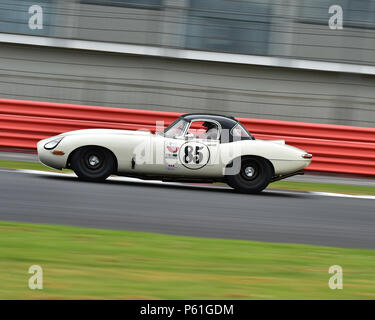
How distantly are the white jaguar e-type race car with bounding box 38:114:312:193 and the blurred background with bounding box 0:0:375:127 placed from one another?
5.17m

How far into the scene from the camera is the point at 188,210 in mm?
8734

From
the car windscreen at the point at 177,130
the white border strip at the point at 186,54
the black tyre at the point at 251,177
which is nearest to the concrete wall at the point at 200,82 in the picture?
the white border strip at the point at 186,54

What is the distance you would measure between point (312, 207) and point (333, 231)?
1.79 metres

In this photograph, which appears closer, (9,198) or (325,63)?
(9,198)

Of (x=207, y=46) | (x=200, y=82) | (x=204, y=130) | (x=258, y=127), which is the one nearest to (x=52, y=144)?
(x=204, y=130)

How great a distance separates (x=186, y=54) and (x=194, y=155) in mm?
6525

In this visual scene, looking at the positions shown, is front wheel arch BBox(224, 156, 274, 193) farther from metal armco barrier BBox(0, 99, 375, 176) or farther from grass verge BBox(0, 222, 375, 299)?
grass verge BBox(0, 222, 375, 299)

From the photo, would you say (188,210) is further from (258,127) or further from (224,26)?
(224,26)

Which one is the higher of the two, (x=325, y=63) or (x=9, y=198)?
(x=325, y=63)

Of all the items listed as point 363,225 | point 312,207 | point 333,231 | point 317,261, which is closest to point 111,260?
point 317,261

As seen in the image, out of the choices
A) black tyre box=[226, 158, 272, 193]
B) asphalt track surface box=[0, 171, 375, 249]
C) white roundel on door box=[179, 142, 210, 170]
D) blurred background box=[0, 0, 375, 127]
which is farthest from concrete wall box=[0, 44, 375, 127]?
white roundel on door box=[179, 142, 210, 170]

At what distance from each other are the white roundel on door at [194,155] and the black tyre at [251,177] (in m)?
0.53

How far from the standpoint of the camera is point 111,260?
19.1 feet
